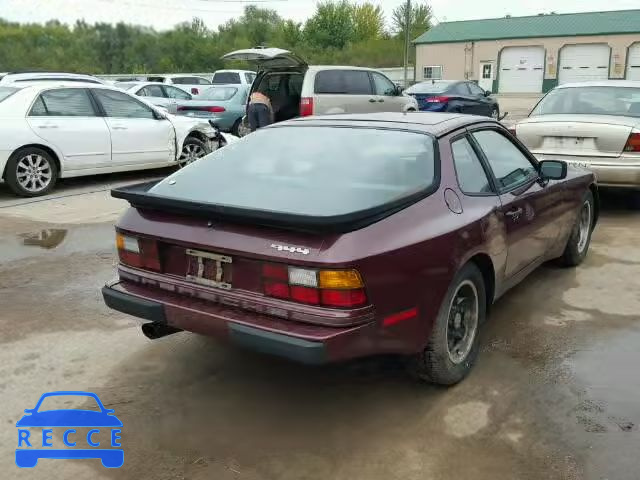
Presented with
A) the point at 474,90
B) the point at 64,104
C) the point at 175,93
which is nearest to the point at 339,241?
the point at 64,104

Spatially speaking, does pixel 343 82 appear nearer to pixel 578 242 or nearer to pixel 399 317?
pixel 578 242

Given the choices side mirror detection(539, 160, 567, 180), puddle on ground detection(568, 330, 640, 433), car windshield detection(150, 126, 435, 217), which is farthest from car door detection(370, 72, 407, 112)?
puddle on ground detection(568, 330, 640, 433)

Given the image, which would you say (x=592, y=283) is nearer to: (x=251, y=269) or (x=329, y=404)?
(x=329, y=404)

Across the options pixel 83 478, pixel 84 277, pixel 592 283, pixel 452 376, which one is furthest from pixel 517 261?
pixel 84 277

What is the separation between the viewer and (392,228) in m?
2.95

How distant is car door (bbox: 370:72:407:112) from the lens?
40.5ft

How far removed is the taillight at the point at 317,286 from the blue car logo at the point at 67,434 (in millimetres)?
1074

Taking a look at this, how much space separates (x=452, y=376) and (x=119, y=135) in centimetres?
738

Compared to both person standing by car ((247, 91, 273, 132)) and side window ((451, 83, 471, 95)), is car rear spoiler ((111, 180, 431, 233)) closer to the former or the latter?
person standing by car ((247, 91, 273, 132))

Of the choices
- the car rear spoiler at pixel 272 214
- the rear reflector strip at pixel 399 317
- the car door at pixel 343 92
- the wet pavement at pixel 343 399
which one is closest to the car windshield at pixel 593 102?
the wet pavement at pixel 343 399

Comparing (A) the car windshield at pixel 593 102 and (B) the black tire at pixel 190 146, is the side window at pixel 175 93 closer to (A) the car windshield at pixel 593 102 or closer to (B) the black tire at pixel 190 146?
(B) the black tire at pixel 190 146

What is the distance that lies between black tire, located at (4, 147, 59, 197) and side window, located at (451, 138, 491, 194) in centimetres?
659

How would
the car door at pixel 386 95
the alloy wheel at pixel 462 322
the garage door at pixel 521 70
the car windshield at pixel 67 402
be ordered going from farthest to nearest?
the garage door at pixel 521 70 → the car door at pixel 386 95 → the alloy wheel at pixel 462 322 → the car windshield at pixel 67 402

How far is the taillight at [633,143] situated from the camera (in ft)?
22.6
